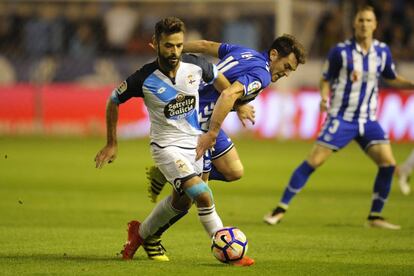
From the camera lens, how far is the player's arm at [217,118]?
27.0 ft

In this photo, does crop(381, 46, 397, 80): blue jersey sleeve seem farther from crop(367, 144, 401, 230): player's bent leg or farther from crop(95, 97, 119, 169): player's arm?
crop(95, 97, 119, 169): player's arm

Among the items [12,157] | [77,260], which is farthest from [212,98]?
[12,157]

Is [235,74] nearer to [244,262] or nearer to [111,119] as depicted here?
[111,119]

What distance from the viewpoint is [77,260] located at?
865 centimetres

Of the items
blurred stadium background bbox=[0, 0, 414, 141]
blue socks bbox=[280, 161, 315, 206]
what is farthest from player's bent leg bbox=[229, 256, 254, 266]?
blurred stadium background bbox=[0, 0, 414, 141]

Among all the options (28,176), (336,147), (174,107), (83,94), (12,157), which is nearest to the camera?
(174,107)

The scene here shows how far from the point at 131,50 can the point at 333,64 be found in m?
15.8

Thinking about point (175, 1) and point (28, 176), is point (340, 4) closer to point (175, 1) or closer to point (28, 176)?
point (175, 1)

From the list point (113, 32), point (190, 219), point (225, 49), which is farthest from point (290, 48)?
point (113, 32)

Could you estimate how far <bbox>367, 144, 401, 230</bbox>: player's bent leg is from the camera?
11.6 meters

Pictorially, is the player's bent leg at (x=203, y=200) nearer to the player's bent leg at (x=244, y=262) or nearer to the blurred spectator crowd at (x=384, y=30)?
the player's bent leg at (x=244, y=262)

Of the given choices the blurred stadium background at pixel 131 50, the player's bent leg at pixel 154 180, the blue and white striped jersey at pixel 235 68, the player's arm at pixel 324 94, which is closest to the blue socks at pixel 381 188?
the player's arm at pixel 324 94

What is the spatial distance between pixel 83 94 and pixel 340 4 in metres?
7.43

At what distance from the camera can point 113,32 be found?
2791 cm
